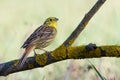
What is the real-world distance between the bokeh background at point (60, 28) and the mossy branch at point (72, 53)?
92 centimetres

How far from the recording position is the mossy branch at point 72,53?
2.07 m

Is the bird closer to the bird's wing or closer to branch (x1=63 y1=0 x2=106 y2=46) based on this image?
the bird's wing

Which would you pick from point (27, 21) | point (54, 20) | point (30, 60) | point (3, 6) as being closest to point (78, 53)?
point (30, 60)

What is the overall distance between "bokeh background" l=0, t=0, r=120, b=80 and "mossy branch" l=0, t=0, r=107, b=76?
92cm

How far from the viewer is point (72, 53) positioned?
2.10 meters

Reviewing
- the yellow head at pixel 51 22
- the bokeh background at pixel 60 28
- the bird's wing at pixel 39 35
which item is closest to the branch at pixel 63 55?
the bird's wing at pixel 39 35

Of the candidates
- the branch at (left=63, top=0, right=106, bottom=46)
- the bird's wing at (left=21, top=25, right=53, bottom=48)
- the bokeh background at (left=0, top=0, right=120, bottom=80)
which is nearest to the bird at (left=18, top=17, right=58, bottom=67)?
the bird's wing at (left=21, top=25, right=53, bottom=48)

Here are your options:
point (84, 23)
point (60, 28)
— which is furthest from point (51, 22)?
point (60, 28)

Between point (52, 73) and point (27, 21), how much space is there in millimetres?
530

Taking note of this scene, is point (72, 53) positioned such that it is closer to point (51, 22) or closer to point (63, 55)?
point (63, 55)

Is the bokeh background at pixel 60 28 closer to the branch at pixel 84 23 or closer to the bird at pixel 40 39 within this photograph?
the bird at pixel 40 39

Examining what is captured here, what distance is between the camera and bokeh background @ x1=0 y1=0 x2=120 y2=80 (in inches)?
128

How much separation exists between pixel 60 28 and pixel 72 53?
2142 mm

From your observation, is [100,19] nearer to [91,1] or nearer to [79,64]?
[91,1]
